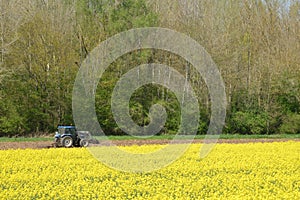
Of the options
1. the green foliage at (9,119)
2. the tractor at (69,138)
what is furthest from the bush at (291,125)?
the green foliage at (9,119)

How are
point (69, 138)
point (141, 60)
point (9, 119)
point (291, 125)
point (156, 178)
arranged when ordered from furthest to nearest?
point (291, 125) < point (141, 60) < point (9, 119) < point (69, 138) < point (156, 178)

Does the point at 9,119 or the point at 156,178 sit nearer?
the point at 156,178

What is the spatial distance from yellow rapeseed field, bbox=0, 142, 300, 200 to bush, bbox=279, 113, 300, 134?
64.1 feet

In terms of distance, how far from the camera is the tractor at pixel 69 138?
921 inches

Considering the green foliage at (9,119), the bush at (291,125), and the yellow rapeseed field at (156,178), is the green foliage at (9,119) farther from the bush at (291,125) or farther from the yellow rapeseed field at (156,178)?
the bush at (291,125)

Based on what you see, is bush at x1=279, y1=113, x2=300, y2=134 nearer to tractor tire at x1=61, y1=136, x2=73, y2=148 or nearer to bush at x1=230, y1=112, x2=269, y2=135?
bush at x1=230, y1=112, x2=269, y2=135

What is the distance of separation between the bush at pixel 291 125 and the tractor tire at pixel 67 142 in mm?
20990

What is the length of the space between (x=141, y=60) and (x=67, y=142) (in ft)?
47.5

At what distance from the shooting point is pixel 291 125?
37.2 m

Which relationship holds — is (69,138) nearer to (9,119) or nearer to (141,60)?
(9,119)

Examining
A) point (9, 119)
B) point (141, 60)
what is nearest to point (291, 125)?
point (141, 60)

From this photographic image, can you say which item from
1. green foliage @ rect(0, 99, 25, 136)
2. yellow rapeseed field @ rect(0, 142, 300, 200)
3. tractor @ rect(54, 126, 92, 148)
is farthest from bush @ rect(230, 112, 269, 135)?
yellow rapeseed field @ rect(0, 142, 300, 200)

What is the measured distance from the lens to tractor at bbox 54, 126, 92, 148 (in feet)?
76.7

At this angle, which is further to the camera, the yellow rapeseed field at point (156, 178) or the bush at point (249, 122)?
the bush at point (249, 122)
